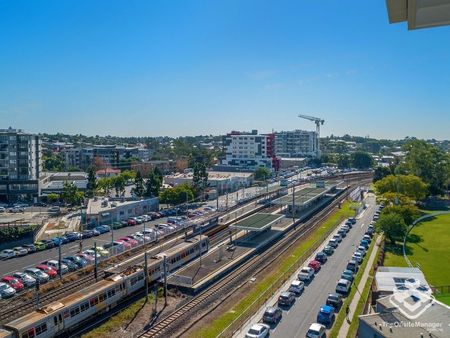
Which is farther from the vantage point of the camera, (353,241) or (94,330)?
(353,241)

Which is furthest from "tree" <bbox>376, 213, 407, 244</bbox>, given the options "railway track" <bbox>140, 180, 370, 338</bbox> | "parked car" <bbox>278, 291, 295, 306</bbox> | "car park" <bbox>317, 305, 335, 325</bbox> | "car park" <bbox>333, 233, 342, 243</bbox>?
"car park" <bbox>317, 305, 335, 325</bbox>

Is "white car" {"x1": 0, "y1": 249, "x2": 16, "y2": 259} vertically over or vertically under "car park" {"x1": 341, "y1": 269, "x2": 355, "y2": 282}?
under

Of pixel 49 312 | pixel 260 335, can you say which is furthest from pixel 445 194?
pixel 49 312

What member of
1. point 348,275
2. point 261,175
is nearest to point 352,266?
point 348,275

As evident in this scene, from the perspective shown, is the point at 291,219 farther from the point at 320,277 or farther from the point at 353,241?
the point at 320,277

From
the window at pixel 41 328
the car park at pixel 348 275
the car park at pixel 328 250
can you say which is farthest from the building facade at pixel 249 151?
the window at pixel 41 328

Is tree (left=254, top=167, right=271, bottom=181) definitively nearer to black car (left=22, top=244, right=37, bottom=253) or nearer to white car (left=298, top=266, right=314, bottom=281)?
black car (left=22, top=244, right=37, bottom=253)
